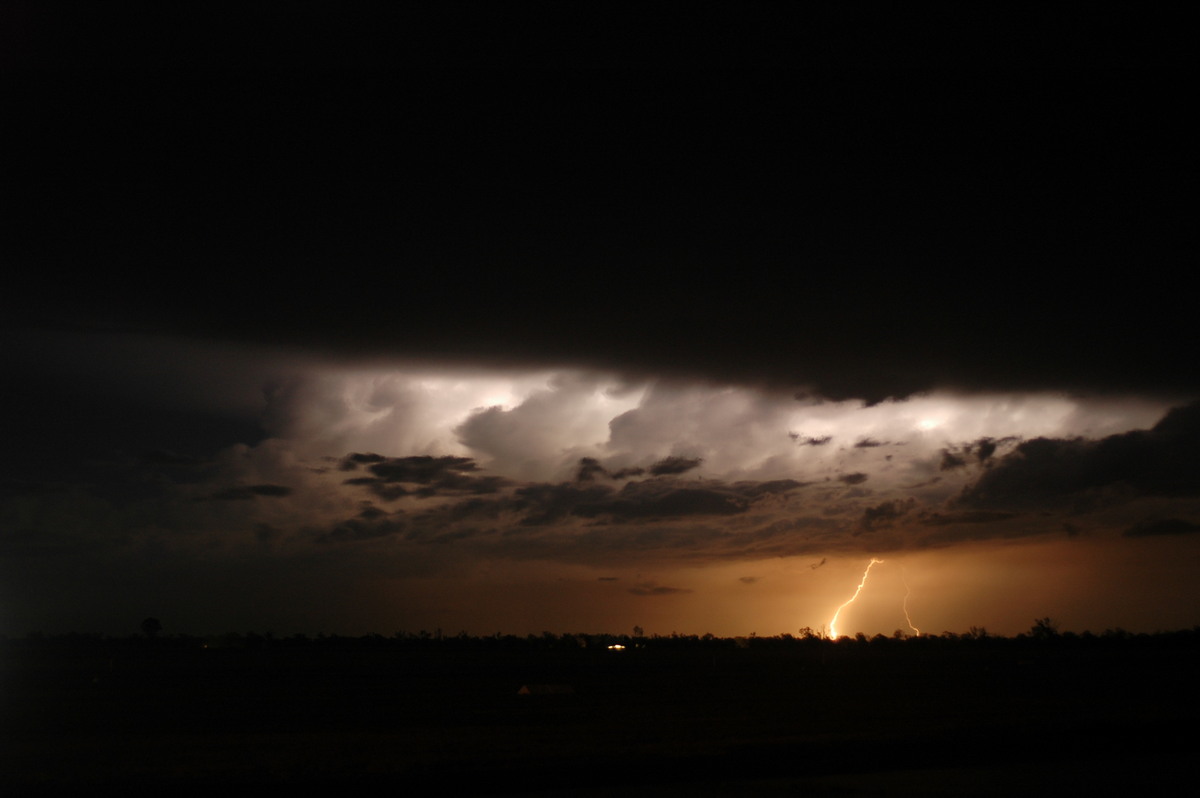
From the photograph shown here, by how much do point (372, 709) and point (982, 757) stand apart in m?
29.5

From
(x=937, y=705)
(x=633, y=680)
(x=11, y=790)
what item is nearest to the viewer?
(x=11, y=790)

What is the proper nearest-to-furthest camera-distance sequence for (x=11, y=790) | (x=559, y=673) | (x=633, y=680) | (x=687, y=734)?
1. (x=11, y=790)
2. (x=687, y=734)
3. (x=633, y=680)
4. (x=559, y=673)

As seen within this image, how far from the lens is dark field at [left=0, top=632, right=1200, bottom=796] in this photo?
23656 mm

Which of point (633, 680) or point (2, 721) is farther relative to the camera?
point (633, 680)

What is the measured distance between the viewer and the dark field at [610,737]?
2366 cm

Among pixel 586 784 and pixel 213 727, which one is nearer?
pixel 586 784

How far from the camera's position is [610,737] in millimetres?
32906

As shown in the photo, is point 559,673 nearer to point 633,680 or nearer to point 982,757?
point 633,680

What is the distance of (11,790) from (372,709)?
24.8 metres

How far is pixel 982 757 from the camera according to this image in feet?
91.8

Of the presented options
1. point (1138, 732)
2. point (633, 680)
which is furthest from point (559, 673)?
point (1138, 732)

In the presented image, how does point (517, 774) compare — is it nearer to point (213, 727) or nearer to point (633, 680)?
point (213, 727)

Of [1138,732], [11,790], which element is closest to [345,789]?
[11,790]

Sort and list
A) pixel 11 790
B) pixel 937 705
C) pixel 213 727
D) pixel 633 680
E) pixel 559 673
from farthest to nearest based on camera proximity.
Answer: pixel 559 673 < pixel 633 680 < pixel 937 705 < pixel 213 727 < pixel 11 790
